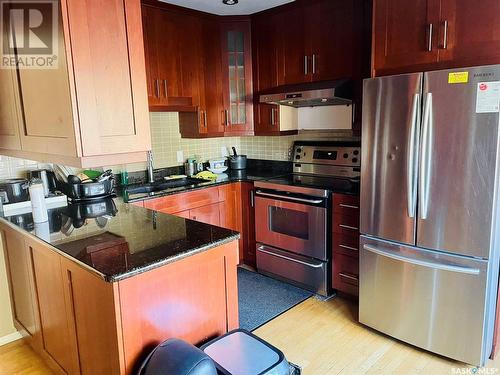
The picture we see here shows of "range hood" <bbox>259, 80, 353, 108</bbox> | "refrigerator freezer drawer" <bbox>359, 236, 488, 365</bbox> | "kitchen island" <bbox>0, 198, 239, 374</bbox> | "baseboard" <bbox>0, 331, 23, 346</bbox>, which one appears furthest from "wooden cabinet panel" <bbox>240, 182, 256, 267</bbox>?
"baseboard" <bbox>0, 331, 23, 346</bbox>

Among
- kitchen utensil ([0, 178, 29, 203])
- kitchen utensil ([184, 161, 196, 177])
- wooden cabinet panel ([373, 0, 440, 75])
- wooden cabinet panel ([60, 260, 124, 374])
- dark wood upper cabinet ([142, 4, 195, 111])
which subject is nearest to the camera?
wooden cabinet panel ([60, 260, 124, 374])

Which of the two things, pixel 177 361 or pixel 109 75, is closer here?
pixel 177 361

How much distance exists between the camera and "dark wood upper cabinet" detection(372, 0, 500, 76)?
2004mm

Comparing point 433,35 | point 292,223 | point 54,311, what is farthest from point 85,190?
point 433,35

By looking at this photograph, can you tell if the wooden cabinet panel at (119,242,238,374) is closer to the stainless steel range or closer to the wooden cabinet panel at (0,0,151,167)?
the wooden cabinet panel at (0,0,151,167)

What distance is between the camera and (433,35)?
2.19 m

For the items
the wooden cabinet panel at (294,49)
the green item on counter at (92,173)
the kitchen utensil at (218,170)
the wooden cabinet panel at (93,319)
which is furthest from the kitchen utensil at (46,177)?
the wooden cabinet panel at (294,49)

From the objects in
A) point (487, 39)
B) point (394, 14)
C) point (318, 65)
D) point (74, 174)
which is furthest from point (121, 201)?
point (487, 39)

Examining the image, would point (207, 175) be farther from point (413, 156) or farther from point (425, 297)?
point (425, 297)

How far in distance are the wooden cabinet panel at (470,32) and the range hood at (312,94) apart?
86 centimetres

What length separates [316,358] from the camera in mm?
2352

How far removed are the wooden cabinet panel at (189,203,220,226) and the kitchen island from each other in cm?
98

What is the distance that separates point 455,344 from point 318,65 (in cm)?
223

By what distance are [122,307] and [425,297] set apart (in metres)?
1.75
